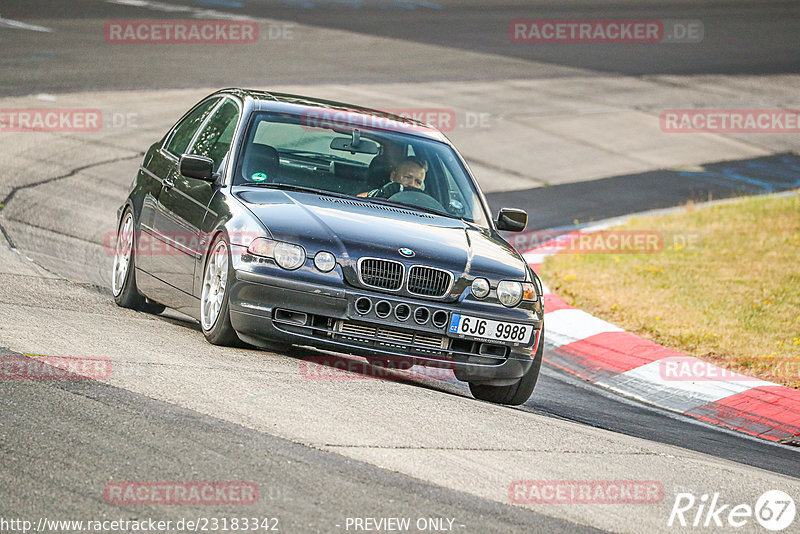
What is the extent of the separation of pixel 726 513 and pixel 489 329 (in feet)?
6.77

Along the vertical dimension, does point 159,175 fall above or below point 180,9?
below

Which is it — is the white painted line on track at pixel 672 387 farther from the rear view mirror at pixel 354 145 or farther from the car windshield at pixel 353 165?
the rear view mirror at pixel 354 145

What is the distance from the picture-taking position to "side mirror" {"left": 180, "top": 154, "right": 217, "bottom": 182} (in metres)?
7.59

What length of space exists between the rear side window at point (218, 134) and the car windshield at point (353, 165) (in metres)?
0.22

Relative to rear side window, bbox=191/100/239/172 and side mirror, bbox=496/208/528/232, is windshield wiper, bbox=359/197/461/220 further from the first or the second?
rear side window, bbox=191/100/239/172

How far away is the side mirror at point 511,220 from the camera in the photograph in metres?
8.25

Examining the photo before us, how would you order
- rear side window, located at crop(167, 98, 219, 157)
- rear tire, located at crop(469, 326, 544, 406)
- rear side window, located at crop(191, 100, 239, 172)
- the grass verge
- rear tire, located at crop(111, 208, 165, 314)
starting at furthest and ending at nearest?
the grass verge
rear side window, located at crop(167, 98, 219, 157)
rear tire, located at crop(111, 208, 165, 314)
rear side window, located at crop(191, 100, 239, 172)
rear tire, located at crop(469, 326, 544, 406)

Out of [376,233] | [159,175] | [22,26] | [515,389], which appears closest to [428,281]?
[376,233]

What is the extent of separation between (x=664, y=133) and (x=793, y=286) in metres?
10.2

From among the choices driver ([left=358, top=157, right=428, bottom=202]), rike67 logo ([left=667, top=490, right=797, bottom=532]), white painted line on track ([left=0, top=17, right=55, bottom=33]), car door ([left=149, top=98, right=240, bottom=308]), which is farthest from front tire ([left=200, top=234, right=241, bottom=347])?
white painted line on track ([left=0, top=17, right=55, bottom=33])

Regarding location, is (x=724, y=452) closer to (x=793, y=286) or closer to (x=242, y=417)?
(x=242, y=417)

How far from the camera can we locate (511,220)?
827 centimetres

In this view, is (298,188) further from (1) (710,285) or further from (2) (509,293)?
(1) (710,285)

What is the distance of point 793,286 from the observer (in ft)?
39.5
